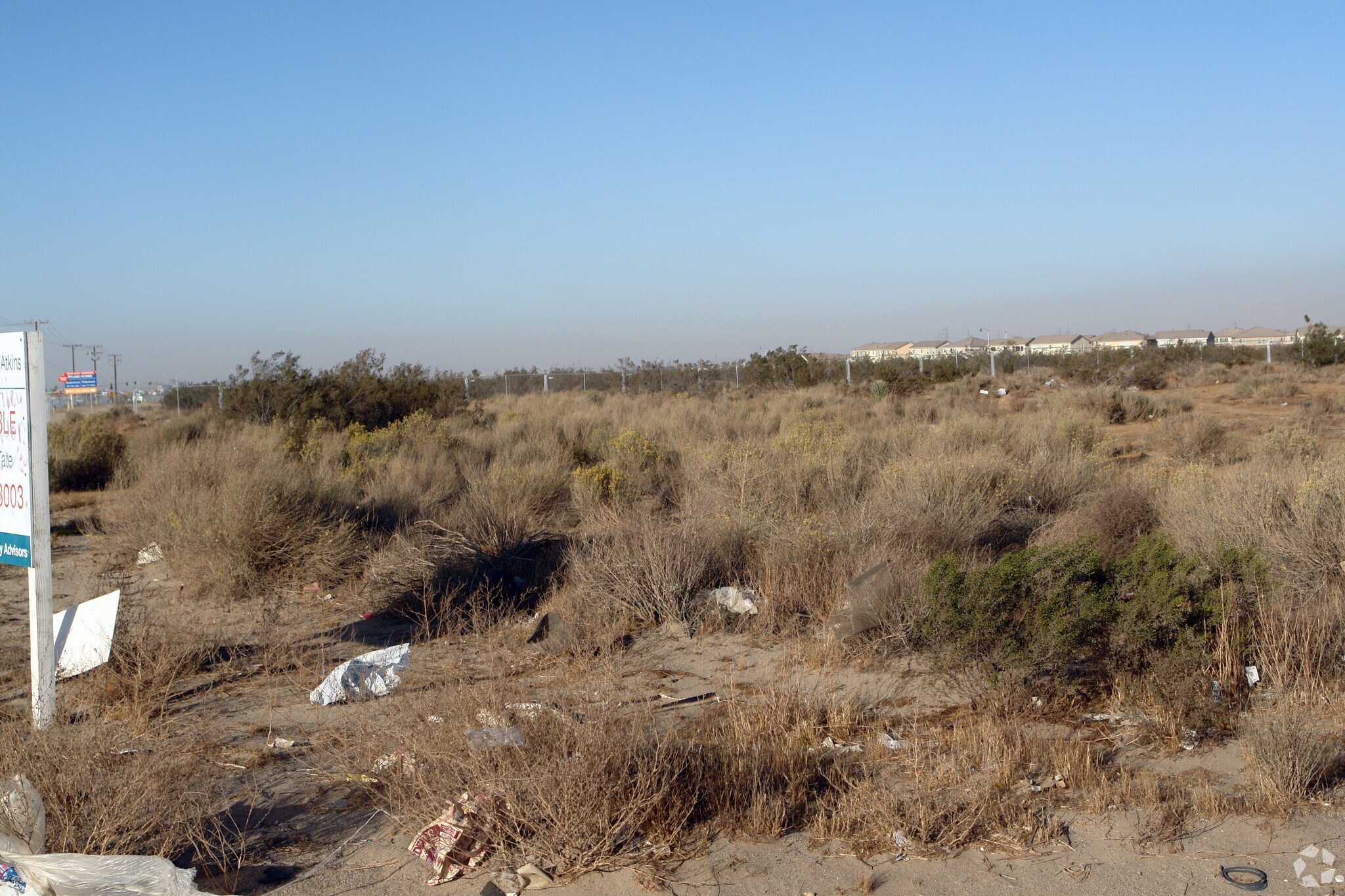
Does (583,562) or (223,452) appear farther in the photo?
(223,452)

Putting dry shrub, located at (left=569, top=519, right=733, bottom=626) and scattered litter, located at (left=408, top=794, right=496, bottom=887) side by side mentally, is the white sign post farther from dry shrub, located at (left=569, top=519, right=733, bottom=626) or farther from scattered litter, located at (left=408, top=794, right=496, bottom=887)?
dry shrub, located at (left=569, top=519, right=733, bottom=626)

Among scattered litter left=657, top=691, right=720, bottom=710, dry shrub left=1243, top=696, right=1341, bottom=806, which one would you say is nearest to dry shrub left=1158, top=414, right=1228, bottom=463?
dry shrub left=1243, top=696, right=1341, bottom=806

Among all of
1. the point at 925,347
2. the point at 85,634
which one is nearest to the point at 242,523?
the point at 85,634

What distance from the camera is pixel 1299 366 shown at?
1665 inches

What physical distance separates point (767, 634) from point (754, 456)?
5.35 m

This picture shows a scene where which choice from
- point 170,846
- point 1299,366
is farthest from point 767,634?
point 1299,366

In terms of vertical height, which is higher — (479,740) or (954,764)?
(479,740)

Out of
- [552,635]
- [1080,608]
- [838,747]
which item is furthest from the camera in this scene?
[552,635]

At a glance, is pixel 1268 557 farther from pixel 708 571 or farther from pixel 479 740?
pixel 479 740

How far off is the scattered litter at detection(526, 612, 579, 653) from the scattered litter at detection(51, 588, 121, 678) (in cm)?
283

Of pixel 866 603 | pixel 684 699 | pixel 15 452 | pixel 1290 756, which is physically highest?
pixel 15 452

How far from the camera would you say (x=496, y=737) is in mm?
4316

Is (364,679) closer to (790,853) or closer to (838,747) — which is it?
(838,747)

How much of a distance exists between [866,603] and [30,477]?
5352 mm
